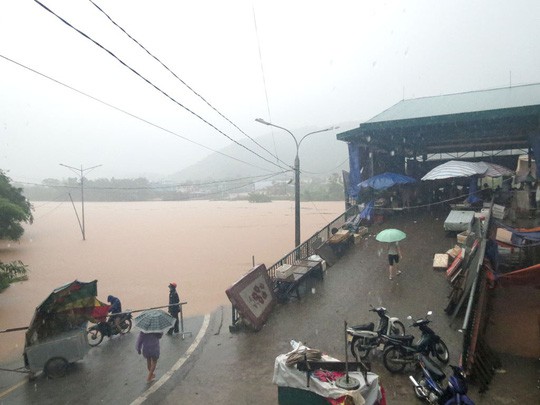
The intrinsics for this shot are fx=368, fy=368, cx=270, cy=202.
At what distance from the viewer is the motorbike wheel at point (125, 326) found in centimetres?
1130

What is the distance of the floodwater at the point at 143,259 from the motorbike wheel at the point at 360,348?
591 cm

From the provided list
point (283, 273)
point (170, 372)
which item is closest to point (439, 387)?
point (170, 372)

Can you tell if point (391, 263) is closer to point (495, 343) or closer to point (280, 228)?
point (495, 343)

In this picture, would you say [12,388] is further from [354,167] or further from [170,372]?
[354,167]

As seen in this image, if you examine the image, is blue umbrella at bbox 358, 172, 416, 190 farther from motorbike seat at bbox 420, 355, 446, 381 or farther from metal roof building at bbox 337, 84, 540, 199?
motorbike seat at bbox 420, 355, 446, 381

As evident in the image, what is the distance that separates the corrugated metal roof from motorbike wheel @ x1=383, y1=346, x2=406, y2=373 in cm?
1519

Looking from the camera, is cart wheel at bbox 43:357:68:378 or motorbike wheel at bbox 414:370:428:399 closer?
motorbike wheel at bbox 414:370:428:399

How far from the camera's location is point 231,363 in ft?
26.2

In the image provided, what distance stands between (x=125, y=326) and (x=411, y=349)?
854 cm

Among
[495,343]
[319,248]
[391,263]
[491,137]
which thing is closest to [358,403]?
[495,343]

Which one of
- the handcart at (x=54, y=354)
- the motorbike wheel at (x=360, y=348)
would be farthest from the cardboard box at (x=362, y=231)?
the handcart at (x=54, y=354)

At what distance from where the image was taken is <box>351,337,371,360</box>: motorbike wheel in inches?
287

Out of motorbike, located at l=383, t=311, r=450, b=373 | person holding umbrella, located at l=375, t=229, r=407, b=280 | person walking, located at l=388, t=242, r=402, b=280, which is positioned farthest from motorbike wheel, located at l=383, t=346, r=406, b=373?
person walking, located at l=388, t=242, r=402, b=280

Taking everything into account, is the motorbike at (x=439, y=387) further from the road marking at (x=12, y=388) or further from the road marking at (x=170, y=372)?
the road marking at (x=12, y=388)
